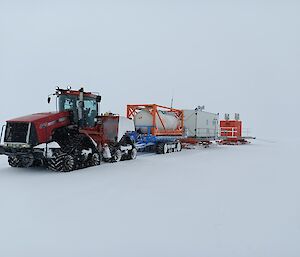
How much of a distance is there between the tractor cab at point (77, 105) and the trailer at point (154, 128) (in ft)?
17.0

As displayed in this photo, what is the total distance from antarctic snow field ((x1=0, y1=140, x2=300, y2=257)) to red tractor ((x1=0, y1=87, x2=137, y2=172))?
3.31 ft

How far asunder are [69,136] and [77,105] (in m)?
1.25

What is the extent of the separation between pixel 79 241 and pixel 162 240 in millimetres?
1263

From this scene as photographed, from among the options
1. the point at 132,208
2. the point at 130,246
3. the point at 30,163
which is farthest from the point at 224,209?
the point at 30,163

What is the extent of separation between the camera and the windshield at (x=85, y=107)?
11828mm

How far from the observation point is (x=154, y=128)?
18062mm

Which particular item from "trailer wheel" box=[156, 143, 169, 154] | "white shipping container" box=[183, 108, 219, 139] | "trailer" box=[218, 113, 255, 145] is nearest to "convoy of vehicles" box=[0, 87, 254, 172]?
"trailer wheel" box=[156, 143, 169, 154]

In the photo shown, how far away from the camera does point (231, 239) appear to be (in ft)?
15.1

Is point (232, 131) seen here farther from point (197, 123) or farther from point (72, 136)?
point (72, 136)

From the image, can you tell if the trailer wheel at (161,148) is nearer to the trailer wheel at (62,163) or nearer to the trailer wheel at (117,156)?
the trailer wheel at (117,156)

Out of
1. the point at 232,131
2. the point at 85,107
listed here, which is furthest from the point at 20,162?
the point at 232,131

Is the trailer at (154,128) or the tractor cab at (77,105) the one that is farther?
the trailer at (154,128)

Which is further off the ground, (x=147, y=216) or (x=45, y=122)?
(x=45, y=122)

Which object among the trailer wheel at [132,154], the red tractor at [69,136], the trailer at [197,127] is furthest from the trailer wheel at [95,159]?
the trailer at [197,127]
